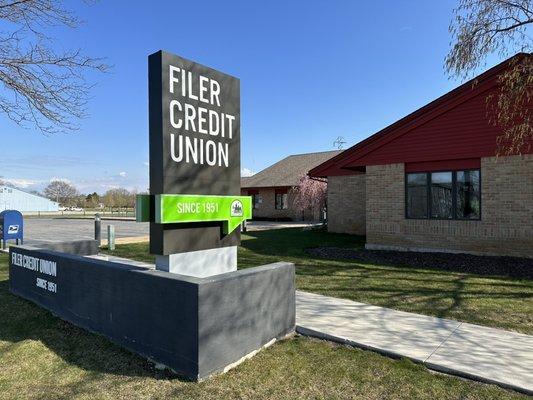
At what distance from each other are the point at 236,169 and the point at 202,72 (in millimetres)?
1416

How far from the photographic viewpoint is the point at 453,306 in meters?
6.40

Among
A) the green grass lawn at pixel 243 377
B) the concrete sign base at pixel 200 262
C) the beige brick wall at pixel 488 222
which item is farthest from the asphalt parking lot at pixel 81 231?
the concrete sign base at pixel 200 262

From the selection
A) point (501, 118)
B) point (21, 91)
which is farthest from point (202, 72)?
point (501, 118)

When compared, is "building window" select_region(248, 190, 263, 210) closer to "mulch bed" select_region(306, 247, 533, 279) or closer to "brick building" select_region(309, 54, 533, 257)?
"brick building" select_region(309, 54, 533, 257)

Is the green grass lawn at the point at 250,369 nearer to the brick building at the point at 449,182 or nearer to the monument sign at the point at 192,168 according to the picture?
the monument sign at the point at 192,168

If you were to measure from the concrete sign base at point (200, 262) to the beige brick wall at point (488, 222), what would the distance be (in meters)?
8.61

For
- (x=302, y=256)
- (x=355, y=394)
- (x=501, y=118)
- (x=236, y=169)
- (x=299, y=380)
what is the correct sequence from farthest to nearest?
1. (x=302, y=256)
2. (x=501, y=118)
3. (x=236, y=169)
4. (x=299, y=380)
5. (x=355, y=394)

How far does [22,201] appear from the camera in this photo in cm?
9906

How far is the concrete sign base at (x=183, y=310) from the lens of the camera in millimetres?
3875

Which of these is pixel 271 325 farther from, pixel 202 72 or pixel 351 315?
pixel 202 72

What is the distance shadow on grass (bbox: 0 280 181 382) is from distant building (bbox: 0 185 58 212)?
102 metres

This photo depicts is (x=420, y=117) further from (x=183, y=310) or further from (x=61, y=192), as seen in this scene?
(x=61, y=192)

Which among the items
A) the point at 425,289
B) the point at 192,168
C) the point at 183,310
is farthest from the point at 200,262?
the point at 425,289

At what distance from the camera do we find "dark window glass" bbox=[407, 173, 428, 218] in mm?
12609
